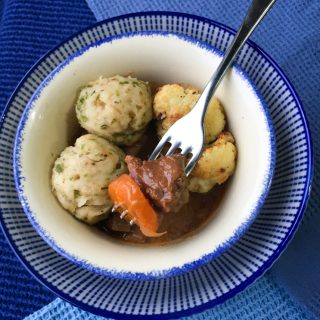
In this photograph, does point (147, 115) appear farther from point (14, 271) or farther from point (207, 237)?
point (14, 271)

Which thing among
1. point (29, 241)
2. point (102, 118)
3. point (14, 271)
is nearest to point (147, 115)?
point (102, 118)

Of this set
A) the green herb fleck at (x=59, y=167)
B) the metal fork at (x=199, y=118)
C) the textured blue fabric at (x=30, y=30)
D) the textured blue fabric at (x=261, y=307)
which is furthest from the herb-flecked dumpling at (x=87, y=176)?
the textured blue fabric at (x=30, y=30)

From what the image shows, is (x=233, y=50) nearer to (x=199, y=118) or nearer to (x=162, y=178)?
(x=199, y=118)

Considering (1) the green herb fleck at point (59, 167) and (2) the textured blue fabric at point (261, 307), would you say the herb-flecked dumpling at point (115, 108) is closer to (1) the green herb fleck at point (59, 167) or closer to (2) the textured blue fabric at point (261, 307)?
(1) the green herb fleck at point (59, 167)

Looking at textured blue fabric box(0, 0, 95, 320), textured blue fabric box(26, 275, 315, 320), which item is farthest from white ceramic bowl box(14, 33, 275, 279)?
textured blue fabric box(0, 0, 95, 320)

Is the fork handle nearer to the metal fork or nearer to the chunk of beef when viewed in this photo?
the metal fork
